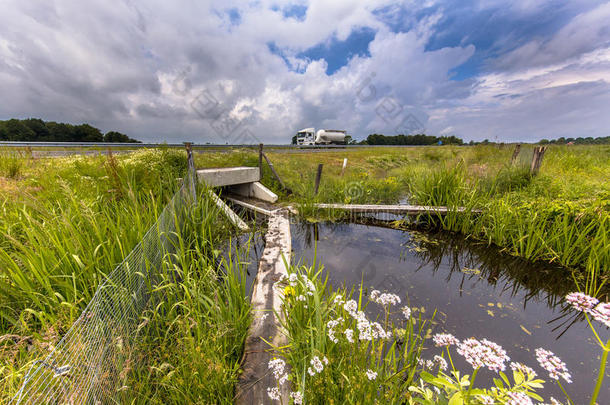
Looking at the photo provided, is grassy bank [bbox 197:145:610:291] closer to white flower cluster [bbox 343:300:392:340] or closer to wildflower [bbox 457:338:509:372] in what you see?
wildflower [bbox 457:338:509:372]

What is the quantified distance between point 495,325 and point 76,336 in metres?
3.82


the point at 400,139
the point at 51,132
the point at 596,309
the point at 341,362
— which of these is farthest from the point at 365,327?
the point at 400,139

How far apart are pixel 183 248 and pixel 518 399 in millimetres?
2891

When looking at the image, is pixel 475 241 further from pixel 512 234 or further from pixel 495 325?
pixel 495 325

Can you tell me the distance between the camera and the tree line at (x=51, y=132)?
19547 millimetres

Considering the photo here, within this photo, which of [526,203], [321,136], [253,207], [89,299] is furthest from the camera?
[321,136]

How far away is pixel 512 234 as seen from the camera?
4.21m

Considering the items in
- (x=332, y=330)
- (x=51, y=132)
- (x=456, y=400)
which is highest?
(x=51, y=132)

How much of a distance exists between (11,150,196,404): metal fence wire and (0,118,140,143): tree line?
23159 mm

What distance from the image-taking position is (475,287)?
10.7 feet

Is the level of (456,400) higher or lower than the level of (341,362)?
higher

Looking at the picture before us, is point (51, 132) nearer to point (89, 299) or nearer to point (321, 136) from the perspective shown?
point (321, 136)

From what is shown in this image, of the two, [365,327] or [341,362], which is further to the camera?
[341,362]

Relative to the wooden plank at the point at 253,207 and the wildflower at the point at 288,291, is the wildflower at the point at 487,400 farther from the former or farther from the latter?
the wooden plank at the point at 253,207
